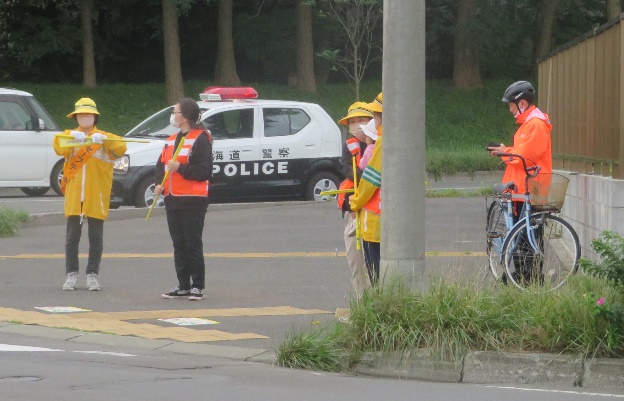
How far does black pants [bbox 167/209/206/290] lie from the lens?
38.8 ft

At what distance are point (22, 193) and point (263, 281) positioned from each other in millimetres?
13406

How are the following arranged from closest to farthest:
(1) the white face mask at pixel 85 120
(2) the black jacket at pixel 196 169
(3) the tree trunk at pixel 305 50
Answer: (2) the black jacket at pixel 196 169 → (1) the white face mask at pixel 85 120 → (3) the tree trunk at pixel 305 50

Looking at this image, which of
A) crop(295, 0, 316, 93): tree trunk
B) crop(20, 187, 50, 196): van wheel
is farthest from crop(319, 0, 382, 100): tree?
crop(20, 187, 50, 196): van wheel

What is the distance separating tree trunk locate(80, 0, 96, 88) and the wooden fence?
23.6 meters

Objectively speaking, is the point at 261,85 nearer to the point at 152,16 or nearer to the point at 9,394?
the point at 152,16

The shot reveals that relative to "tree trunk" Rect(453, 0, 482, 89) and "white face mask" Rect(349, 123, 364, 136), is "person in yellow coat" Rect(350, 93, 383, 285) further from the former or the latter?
"tree trunk" Rect(453, 0, 482, 89)

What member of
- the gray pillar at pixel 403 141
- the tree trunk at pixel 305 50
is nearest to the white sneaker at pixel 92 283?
the gray pillar at pixel 403 141

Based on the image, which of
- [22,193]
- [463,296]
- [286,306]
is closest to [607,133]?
[286,306]

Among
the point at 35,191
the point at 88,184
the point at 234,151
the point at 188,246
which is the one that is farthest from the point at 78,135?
the point at 35,191

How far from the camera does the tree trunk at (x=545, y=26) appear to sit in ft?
138

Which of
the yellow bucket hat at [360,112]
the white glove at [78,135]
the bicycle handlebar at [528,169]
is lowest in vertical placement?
the bicycle handlebar at [528,169]

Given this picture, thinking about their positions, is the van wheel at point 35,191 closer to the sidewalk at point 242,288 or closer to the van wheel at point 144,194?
the van wheel at point 144,194

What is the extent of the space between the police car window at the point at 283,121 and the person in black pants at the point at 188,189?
29.0 feet

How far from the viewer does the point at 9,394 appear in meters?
7.30
